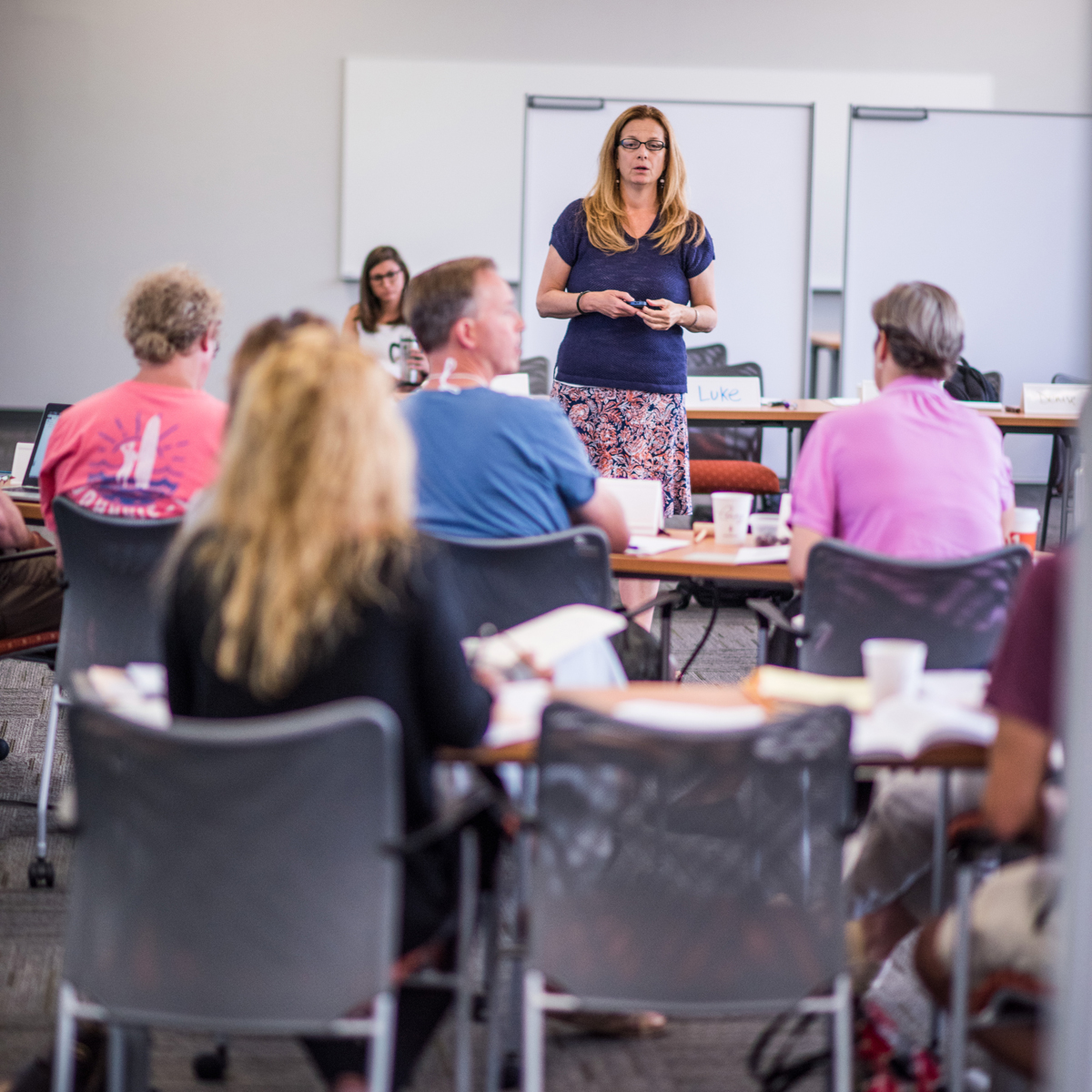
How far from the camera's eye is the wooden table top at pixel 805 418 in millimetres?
5312

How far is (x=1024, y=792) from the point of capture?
149 centimetres

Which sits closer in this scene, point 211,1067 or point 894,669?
point 894,669

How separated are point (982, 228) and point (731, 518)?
5849 millimetres

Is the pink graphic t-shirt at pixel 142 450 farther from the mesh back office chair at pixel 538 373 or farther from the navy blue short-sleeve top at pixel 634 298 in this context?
the mesh back office chair at pixel 538 373

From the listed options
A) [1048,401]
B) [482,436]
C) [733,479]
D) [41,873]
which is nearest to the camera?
[482,436]

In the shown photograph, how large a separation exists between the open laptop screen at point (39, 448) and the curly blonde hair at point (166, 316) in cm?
92

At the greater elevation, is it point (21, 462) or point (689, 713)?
point (21, 462)

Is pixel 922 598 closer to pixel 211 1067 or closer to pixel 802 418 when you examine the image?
pixel 211 1067

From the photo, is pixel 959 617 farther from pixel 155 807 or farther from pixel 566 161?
pixel 566 161

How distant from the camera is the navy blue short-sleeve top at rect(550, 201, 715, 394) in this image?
12.9 feet

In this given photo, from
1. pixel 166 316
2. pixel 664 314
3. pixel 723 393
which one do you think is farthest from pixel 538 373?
pixel 166 316

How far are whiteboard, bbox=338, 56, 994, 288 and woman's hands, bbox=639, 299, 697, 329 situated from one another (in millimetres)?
3913

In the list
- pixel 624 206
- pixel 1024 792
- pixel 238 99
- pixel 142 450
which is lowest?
pixel 1024 792

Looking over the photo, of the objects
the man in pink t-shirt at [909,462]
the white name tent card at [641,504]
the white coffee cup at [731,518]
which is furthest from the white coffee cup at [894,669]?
the white name tent card at [641,504]
